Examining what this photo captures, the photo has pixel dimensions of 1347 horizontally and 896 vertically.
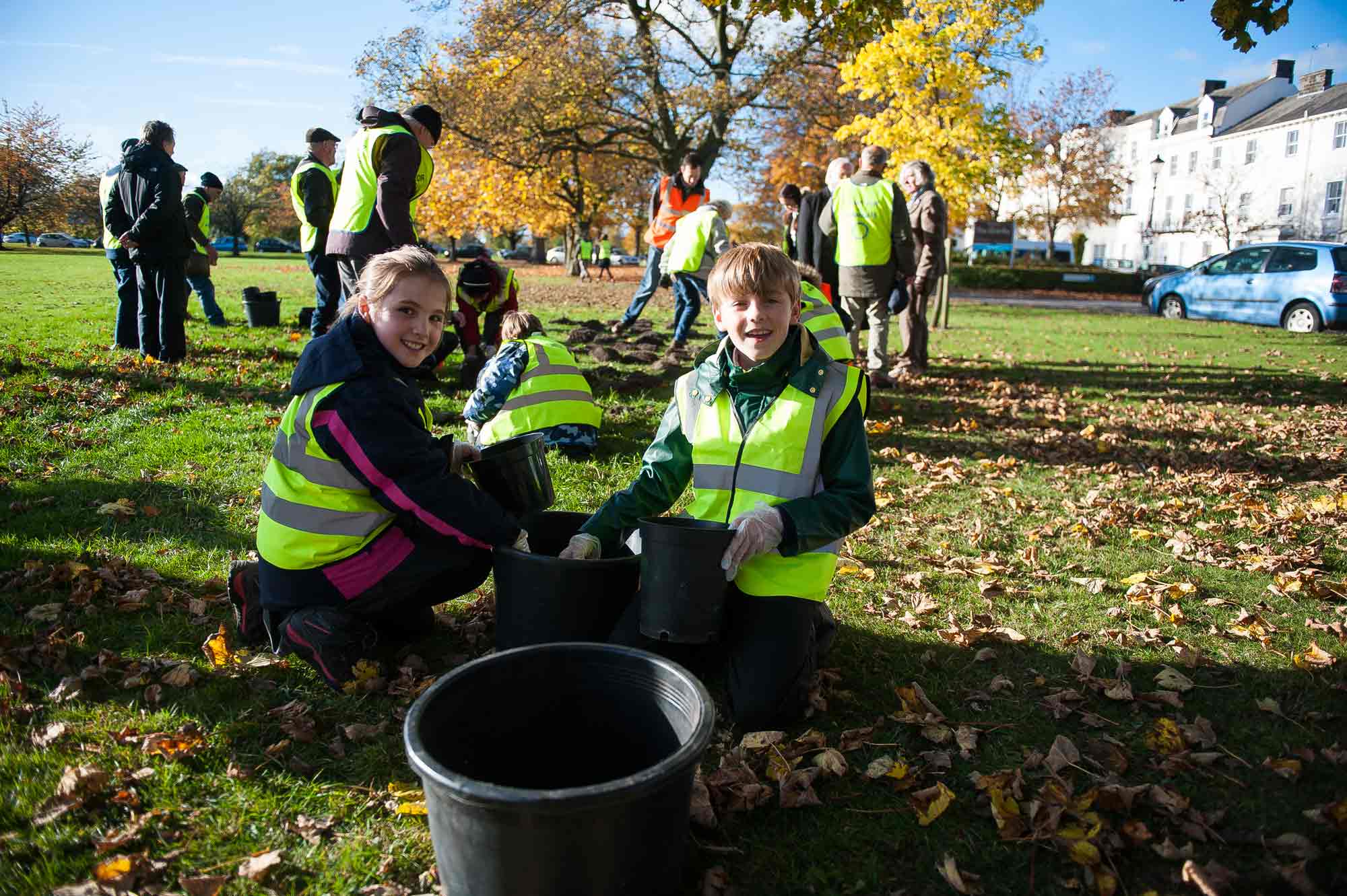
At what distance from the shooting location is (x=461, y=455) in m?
3.35

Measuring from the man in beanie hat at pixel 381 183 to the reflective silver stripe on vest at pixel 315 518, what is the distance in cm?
354

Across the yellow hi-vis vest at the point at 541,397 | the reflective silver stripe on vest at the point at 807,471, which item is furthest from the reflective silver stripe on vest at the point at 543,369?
the reflective silver stripe on vest at the point at 807,471

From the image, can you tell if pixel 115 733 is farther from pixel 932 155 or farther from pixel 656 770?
pixel 932 155

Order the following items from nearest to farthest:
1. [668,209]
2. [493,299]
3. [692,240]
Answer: [493,299] → [692,240] → [668,209]

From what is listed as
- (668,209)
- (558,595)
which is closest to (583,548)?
(558,595)

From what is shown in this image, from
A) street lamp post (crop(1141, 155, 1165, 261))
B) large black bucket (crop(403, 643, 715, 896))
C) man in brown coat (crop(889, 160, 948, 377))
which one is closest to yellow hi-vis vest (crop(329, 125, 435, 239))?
man in brown coat (crop(889, 160, 948, 377))

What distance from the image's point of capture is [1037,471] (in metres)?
5.92

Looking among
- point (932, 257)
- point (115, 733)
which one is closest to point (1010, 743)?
point (115, 733)

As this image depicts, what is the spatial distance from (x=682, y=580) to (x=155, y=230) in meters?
7.69

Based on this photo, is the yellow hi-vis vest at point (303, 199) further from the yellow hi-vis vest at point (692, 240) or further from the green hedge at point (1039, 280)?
the green hedge at point (1039, 280)

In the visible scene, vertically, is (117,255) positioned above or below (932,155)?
below

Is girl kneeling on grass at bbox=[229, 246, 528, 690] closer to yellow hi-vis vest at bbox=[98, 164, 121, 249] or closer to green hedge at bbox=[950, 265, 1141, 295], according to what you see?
yellow hi-vis vest at bbox=[98, 164, 121, 249]

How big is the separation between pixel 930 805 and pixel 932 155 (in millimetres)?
13040

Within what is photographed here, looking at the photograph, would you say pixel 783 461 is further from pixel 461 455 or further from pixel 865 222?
pixel 865 222
